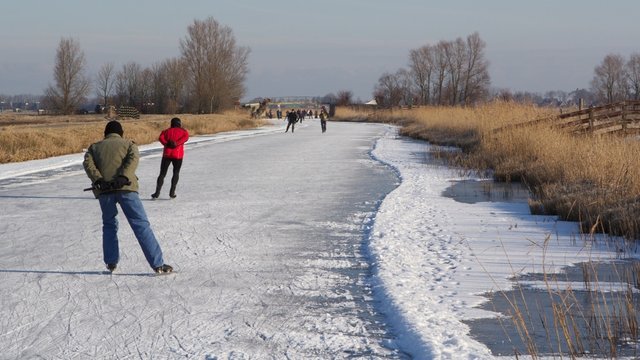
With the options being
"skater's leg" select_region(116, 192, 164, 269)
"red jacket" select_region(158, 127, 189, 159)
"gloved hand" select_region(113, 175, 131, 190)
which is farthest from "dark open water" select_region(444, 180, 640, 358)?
"red jacket" select_region(158, 127, 189, 159)

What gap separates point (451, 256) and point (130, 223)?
11.6ft

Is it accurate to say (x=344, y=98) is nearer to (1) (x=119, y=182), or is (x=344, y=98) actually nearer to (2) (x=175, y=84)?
(2) (x=175, y=84)

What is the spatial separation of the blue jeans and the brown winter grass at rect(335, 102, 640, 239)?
4.16 meters

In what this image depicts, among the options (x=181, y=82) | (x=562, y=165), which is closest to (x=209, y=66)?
(x=181, y=82)

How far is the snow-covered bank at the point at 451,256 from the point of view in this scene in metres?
5.72

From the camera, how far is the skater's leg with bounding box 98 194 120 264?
7.48 metres

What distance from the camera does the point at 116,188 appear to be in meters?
7.34

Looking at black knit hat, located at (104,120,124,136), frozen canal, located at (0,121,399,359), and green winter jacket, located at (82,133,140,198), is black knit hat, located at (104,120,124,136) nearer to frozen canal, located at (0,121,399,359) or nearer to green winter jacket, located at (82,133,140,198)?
green winter jacket, located at (82,133,140,198)

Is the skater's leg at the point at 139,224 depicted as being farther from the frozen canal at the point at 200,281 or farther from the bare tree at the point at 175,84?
the bare tree at the point at 175,84

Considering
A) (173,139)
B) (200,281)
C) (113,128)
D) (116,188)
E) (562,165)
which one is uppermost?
(113,128)

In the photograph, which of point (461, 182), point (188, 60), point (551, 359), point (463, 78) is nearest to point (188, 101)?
point (188, 60)

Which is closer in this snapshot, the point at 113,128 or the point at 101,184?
the point at 101,184

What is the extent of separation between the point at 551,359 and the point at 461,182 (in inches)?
502

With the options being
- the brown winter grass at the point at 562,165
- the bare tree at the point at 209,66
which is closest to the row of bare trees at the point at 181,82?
the bare tree at the point at 209,66
